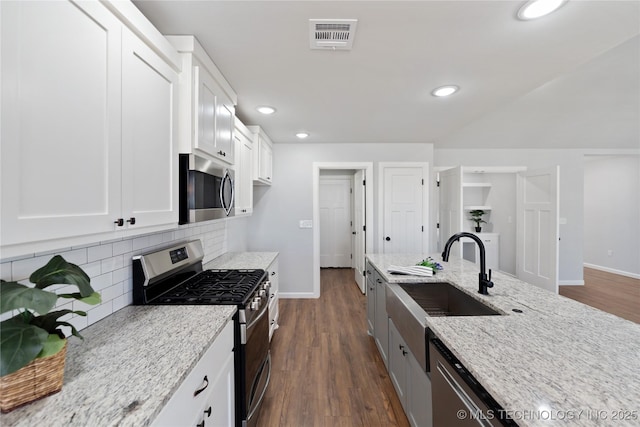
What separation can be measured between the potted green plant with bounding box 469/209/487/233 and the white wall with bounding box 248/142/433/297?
5.95 ft

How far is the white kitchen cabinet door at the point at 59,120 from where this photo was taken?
2.08ft

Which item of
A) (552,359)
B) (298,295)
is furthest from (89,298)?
(298,295)

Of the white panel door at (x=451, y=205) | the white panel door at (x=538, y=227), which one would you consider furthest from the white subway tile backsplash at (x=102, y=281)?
the white panel door at (x=538, y=227)

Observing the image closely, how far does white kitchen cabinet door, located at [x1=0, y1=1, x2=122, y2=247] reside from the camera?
63 centimetres

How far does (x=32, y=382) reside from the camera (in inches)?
27.0

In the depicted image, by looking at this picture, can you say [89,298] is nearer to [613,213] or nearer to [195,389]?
[195,389]

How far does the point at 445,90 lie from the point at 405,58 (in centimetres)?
70

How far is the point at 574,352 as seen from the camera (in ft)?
2.95

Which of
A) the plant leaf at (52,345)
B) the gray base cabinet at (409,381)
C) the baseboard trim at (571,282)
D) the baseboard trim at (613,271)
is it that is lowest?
the baseboard trim at (571,282)

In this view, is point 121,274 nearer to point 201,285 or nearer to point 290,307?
point 201,285

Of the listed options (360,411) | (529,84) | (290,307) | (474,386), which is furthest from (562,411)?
(290,307)

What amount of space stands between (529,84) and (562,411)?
236 centimetres

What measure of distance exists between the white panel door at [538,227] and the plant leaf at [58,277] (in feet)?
15.9

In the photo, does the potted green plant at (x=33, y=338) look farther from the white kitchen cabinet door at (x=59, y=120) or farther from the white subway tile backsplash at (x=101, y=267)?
the white subway tile backsplash at (x=101, y=267)
